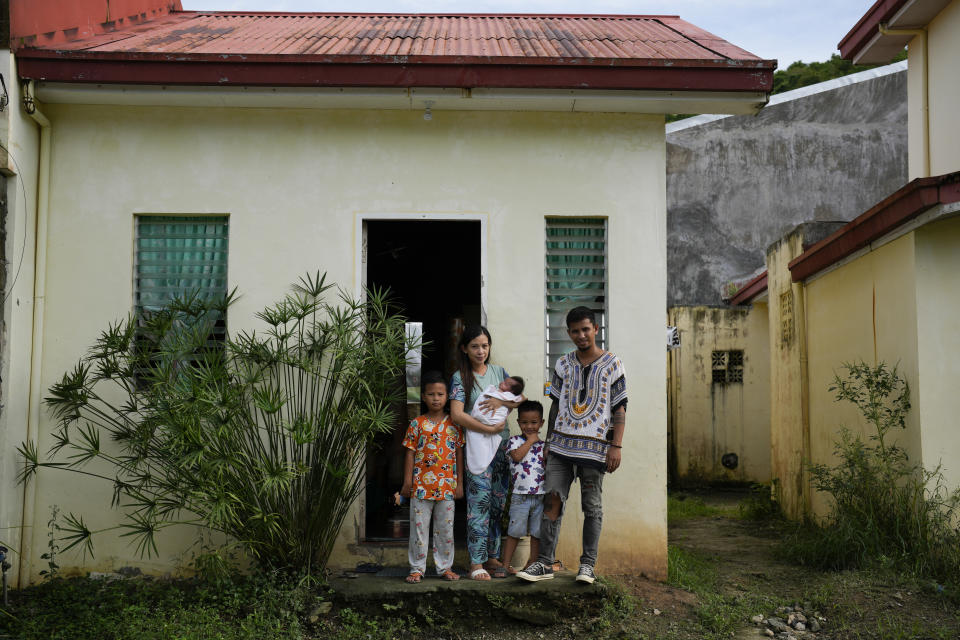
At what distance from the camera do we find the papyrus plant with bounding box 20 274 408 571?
4.90 m

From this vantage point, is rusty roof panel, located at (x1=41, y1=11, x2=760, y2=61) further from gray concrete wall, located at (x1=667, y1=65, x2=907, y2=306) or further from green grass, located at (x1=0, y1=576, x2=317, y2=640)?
gray concrete wall, located at (x1=667, y1=65, x2=907, y2=306)

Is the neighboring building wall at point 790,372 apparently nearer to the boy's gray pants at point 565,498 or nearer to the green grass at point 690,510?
the green grass at point 690,510

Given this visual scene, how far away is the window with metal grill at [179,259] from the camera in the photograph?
5848 mm

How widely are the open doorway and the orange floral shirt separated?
9.28 ft

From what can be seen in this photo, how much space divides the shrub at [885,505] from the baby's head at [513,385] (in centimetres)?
276

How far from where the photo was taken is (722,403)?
11945mm

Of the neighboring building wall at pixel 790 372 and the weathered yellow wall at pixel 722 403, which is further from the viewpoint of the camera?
the weathered yellow wall at pixel 722 403

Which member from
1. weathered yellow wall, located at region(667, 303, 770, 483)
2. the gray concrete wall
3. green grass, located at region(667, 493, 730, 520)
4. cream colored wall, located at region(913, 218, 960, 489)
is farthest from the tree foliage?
cream colored wall, located at region(913, 218, 960, 489)

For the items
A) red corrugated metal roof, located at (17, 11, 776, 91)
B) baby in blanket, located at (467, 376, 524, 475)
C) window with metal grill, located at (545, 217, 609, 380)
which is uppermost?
red corrugated metal roof, located at (17, 11, 776, 91)

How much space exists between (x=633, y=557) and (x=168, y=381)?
3.32m

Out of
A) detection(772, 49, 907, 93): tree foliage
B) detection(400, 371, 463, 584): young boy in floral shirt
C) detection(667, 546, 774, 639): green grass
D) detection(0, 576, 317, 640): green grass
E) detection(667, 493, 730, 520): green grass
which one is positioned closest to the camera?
detection(0, 576, 317, 640): green grass

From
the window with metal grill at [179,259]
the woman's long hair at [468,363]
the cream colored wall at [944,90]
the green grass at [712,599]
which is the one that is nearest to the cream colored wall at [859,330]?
the cream colored wall at [944,90]

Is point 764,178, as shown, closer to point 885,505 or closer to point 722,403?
point 722,403

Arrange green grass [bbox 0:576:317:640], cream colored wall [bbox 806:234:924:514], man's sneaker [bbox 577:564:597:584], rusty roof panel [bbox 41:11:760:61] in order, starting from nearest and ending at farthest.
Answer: green grass [bbox 0:576:317:640] < man's sneaker [bbox 577:564:597:584] < rusty roof panel [bbox 41:11:760:61] < cream colored wall [bbox 806:234:924:514]
